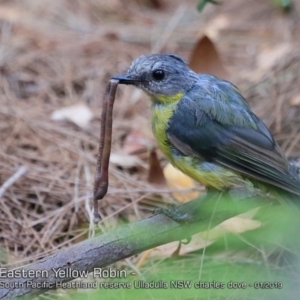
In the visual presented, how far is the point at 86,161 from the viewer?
4.48m

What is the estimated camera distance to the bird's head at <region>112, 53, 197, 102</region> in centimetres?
338

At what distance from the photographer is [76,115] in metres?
5.15

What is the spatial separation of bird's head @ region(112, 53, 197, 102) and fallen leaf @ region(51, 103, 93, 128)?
1.64 m

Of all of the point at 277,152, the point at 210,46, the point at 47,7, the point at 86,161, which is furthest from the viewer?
the point at 47,7

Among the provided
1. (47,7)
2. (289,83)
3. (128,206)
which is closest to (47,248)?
(128,206)

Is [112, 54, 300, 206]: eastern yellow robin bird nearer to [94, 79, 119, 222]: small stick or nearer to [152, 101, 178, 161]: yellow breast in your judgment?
[152, 101, 178, 161]: yellow breast

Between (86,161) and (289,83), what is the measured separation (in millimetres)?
1803

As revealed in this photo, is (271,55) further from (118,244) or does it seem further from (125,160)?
(118,244)

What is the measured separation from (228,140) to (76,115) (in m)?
2.13

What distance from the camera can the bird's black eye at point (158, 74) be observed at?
3.44m

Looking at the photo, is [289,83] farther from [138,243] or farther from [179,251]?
[138,243]

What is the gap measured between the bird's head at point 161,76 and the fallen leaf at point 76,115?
164 centimetres

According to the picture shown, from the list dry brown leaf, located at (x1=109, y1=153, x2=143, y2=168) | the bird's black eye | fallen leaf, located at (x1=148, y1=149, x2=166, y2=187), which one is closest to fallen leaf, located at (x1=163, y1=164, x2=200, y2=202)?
fallen leaf, located at (x1=148, y1=149, x2=166, y2=187)

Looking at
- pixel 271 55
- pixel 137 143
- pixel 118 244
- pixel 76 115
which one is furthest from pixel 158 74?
pixel 271 55
